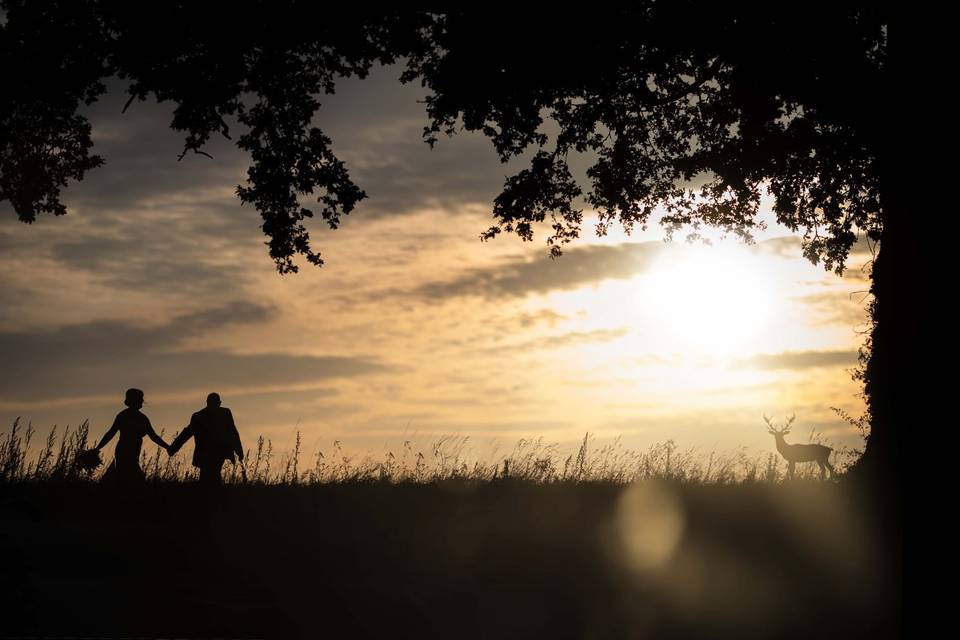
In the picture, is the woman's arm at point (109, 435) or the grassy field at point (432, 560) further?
the woman's arm at point (109, 435)

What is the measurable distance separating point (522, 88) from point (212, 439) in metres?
7.61

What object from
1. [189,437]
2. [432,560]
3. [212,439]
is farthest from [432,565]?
[189,437]

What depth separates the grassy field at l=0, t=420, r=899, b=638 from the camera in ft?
31.0

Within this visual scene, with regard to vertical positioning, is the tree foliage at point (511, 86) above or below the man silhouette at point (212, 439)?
above

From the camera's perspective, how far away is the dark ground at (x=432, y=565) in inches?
370

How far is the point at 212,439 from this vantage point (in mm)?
15219

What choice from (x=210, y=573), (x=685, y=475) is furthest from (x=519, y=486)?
(x=210, y=573)

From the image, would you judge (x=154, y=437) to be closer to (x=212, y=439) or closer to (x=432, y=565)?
(x=212, y=439)

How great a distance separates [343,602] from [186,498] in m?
5.53

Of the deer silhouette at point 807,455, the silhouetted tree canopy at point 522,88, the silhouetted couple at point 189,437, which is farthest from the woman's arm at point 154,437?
the deer silhouette at point 807,455

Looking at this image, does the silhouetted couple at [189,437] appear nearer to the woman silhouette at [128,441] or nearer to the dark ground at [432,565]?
Answer: the woman silhouette at [128,441]

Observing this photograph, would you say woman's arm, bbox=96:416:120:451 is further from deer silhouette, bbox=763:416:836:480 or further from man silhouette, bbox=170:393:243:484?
deer silhouette, bbox=763:416:836:480

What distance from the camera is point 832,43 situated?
1212 centimetres

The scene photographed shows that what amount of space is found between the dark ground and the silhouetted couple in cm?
45
